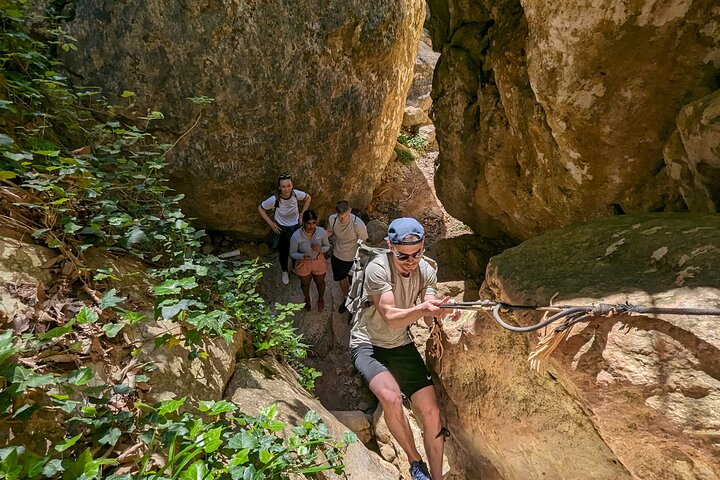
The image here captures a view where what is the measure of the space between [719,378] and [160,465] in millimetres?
2875

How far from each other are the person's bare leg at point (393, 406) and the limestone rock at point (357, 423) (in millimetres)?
1437

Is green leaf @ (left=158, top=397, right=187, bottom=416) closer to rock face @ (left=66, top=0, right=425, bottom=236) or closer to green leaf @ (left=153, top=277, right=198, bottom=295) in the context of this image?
green leaf @ (left=153, top=277, right=198, bottom=295)

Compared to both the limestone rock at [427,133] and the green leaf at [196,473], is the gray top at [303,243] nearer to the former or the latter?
the green leaf at [196,473]

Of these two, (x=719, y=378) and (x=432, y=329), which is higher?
(x=719, y=378)

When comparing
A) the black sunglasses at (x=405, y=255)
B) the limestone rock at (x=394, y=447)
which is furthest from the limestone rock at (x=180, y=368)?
the limestone rock at (x=394, y=447)

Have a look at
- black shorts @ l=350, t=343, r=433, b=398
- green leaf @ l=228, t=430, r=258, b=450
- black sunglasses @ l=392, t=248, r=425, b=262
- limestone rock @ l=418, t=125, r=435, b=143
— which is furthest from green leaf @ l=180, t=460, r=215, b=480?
limestone rock @ l=418, t=125, r=435, b=143

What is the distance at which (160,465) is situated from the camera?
6.68ft

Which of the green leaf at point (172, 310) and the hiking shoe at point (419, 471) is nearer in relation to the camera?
the green leaf at point (172, 310)

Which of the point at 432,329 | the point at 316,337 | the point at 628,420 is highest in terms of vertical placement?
the point at 628,420

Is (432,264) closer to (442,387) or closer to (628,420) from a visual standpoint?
(442,387)

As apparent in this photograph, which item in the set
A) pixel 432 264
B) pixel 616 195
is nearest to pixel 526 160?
pixel 616 195

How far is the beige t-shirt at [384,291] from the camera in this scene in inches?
126

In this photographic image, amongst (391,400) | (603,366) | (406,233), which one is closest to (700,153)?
(603,366)

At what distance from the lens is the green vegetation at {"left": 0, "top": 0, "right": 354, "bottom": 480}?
6.16ft
